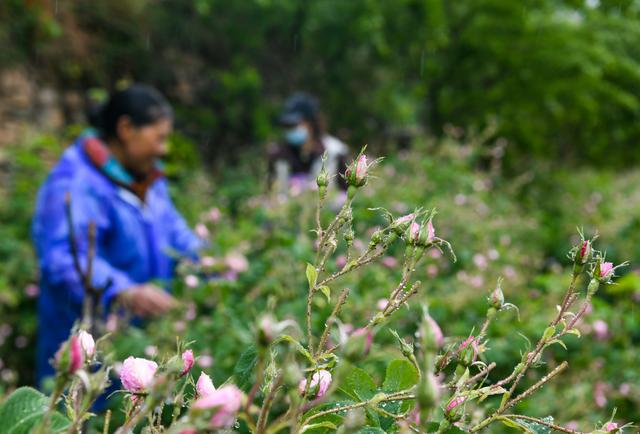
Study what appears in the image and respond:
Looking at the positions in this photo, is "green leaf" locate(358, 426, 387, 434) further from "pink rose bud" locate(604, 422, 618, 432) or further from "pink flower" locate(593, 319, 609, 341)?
"pink flower" locate(593, 319, 609, 341)

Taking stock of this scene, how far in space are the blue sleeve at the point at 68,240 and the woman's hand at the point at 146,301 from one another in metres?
0.07

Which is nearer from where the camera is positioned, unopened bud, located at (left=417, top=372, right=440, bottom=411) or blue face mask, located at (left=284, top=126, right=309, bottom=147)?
unopened bud, located at (left=417, top=372, right=440, bottom=411)

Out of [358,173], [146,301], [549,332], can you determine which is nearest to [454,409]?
[549,332]

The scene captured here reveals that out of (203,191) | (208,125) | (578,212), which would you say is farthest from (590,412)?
(208,125)

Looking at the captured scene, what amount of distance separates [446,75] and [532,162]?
1.84 meters

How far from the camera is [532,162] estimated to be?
9.50m

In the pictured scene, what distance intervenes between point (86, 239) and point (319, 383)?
1966 millimetres

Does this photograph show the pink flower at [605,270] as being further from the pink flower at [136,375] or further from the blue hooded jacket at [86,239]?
the blue hooded jacket at [86,239]

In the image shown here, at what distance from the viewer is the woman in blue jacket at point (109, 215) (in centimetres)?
224

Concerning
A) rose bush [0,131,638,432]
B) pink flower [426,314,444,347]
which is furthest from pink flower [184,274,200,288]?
pink flower [426,314,444,347]

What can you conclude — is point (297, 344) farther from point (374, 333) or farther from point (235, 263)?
point (235, 263)

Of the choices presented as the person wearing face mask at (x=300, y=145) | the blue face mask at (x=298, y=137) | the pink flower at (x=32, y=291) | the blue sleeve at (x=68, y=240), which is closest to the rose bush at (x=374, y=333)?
the blue sleeve at (x=68, y=240)

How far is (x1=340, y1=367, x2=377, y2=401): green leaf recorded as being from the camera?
0.57 metres

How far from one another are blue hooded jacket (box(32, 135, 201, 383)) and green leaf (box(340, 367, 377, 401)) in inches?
65.3
